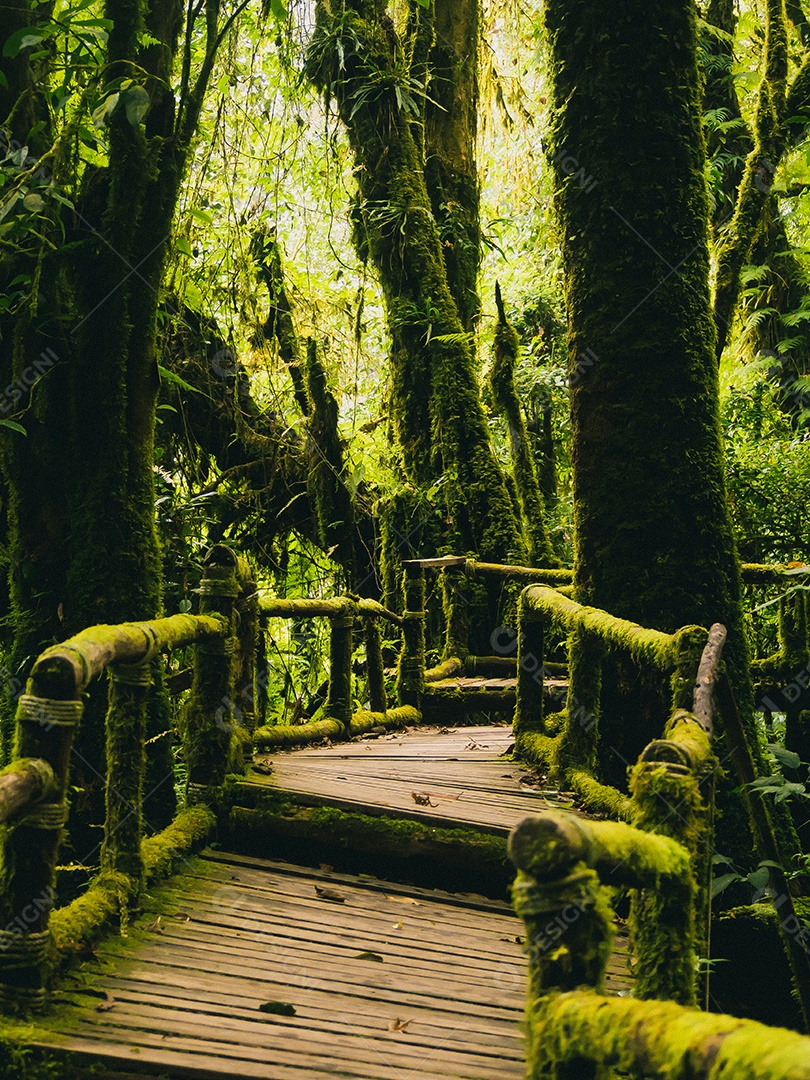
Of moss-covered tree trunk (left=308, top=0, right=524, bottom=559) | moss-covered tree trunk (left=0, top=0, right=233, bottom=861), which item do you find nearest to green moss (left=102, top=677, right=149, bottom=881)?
moss-covered tree trunk (left=0, top=0, right=233, bottom=861)

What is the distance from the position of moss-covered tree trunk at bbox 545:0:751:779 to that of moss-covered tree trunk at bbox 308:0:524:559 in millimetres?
5244

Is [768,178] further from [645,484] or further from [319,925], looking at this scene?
[319,925]

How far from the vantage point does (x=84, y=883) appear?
13.6 feet

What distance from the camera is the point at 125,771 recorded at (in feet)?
10.8

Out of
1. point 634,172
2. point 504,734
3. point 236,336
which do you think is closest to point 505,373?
point 236,336

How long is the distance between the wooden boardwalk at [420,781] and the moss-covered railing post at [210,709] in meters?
0.19

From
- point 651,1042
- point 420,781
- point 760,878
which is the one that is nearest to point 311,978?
point 760,878

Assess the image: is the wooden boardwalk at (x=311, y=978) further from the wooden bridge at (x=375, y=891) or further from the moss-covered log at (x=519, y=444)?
the moss-covered log at (x=519, y=444)

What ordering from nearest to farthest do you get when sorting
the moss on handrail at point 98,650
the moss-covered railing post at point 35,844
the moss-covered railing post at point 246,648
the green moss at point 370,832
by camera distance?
the moss-covered railing post at point 35,844 → the moss on handrail at point 98,650 → the green moss at point 370,832 → the moss-covered railing post at point 246,648

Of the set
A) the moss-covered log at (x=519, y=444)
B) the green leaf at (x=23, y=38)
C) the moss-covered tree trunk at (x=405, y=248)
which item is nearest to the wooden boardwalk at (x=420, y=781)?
the green leaf at (x=23, y=38)

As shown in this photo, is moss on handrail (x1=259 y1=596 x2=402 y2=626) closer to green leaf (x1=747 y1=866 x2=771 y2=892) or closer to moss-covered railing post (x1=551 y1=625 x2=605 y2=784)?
moss-covered railing post (x1=551 y1=625 x2=605 y2=784)

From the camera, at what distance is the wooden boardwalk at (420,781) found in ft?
14.1

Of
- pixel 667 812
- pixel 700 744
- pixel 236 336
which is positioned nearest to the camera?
pixel 667 812

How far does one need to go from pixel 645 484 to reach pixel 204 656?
7.52ft
